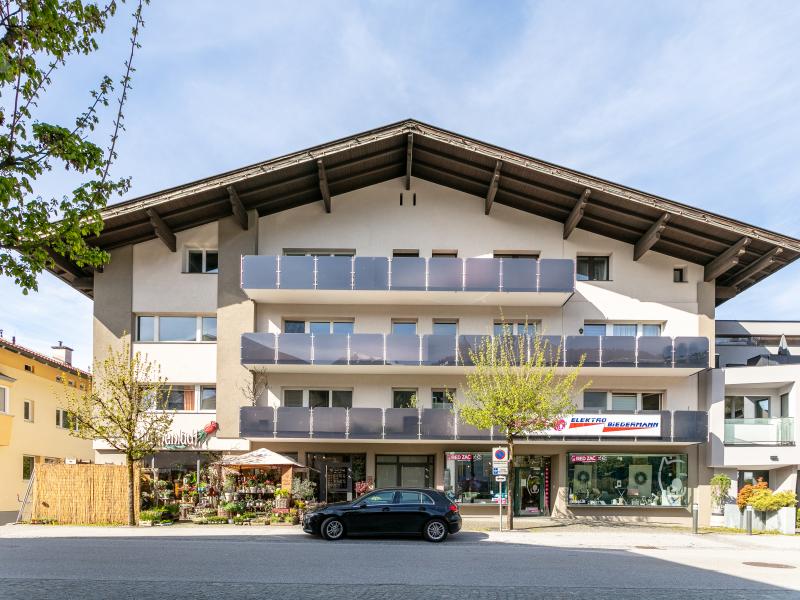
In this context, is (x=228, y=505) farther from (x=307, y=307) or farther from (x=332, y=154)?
(x=332, y=154)

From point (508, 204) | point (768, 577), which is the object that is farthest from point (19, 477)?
point (768, 577)

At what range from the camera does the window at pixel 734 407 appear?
91.0ft

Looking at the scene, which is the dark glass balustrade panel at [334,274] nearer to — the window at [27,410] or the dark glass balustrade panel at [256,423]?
the dark glass balustrade panel at [256,423]

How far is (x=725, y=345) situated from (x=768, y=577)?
2032cm

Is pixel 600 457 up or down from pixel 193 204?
down

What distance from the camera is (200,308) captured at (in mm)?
27312

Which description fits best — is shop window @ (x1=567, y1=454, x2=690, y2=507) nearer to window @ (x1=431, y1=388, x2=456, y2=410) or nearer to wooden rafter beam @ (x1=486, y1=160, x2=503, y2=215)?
window @ (x1=431, y1=388, x2=456, y2=410)

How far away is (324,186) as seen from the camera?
87.9 ft

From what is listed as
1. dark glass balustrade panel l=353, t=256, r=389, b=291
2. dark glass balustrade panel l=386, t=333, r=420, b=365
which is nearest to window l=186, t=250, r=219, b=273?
dark glass balustrade panel l=353, t=256, r=389, b=291

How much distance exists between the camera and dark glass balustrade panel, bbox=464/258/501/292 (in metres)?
26.3

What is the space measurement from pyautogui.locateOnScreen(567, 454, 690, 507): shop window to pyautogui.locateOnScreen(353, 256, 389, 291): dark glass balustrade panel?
9421 millimetres

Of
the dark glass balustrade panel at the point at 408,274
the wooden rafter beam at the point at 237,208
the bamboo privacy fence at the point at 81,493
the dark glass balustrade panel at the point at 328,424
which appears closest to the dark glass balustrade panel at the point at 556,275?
the dark glass balustrade panel at the point at 408,274

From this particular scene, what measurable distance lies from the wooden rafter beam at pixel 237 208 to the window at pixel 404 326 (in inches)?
262

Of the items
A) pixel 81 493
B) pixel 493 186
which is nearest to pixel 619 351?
pixel 493 186
